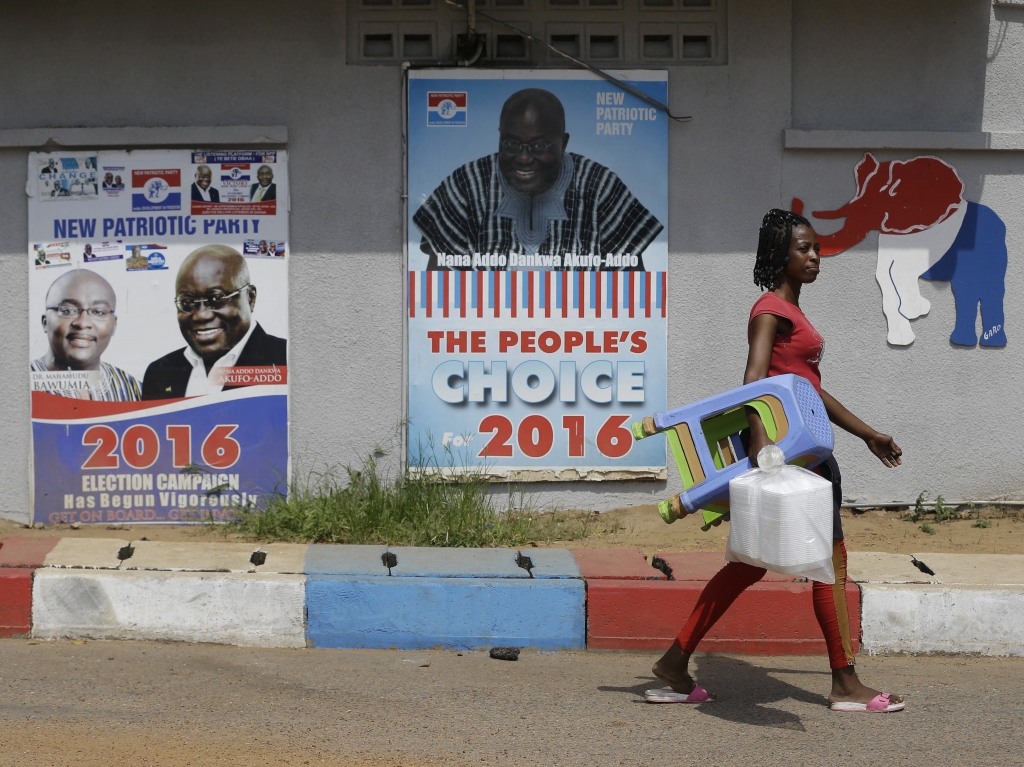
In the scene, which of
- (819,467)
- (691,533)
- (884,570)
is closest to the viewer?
(819,467)

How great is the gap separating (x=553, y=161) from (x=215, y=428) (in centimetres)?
263

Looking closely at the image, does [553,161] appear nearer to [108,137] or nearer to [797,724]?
[108,137]

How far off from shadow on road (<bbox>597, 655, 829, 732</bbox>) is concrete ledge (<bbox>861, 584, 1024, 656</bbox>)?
0.43 meters

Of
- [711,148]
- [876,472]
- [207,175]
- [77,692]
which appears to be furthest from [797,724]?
[207,175]

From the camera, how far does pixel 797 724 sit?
385 cm

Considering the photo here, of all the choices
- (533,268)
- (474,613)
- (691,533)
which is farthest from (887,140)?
(474,613)

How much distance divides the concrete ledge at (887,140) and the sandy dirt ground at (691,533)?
7.43 ft

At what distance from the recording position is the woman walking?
12.8 ft

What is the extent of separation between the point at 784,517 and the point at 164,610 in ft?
9.28

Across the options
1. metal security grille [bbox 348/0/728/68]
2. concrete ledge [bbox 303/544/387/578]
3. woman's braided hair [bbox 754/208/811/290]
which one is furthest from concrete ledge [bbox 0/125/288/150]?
woman's braided hair [bbox 754/208/811/290]

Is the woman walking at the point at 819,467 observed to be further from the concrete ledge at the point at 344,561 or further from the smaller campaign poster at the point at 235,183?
the smaller campaign poster at the point at 235,183

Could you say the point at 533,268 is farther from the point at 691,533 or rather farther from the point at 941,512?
the point at 941,512

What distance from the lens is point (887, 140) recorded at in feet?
21.5

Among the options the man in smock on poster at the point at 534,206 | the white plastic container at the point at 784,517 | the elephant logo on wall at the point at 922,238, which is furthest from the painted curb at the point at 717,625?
the elephant logo on wall at the point at 922,238
